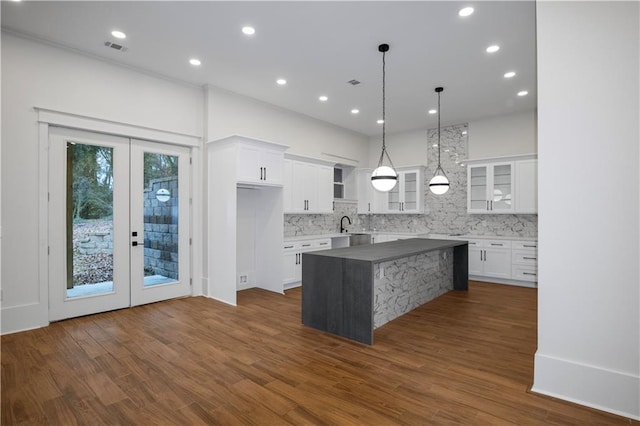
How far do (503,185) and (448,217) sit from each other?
4.47 feet

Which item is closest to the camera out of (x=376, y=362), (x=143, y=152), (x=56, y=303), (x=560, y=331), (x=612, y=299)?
(x=612, y=299)

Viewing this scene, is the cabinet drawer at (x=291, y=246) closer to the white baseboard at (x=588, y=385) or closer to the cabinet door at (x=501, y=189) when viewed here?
the cabinet door at (x=501, y=189)

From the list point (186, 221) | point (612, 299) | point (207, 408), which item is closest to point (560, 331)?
point (612, 299)

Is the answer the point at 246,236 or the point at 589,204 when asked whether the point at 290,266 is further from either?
the point at 589,204

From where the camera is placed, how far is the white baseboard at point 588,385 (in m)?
2.27

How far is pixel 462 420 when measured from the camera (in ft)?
7.24

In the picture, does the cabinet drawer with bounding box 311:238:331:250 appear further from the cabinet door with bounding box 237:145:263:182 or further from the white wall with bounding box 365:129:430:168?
the white wall with bounding box 365:129:430:168

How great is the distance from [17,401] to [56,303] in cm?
205

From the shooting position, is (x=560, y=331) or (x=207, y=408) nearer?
(x=207, y=408)

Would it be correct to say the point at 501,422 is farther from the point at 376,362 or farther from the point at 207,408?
the point at 207,408

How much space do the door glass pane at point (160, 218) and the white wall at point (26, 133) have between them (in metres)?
1.00

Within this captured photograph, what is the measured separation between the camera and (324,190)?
23.5 ft

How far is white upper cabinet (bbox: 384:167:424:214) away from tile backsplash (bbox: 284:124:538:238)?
25 centimetres

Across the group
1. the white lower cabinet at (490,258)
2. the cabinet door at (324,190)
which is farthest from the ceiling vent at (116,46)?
the white lower cabinet at (490,258)
